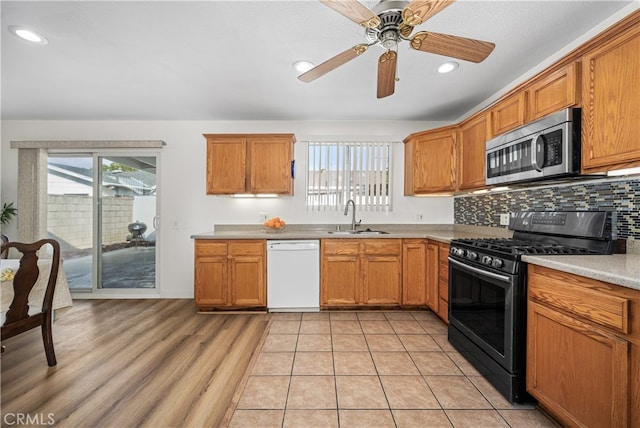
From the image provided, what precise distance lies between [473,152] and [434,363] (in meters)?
2.11

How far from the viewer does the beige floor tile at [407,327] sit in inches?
106

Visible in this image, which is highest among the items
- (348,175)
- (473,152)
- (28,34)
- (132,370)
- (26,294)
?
(28,34)

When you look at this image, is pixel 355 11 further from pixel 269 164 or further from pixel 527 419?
pixel 527 419

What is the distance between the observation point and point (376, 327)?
2.78m

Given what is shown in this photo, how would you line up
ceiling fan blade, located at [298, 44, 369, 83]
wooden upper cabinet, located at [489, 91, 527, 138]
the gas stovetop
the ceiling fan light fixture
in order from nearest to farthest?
ceiling fan blade, located at [298, 44, 369, 83]
the gas stovetop
wooden upper cabinet, located at [489, 91, 527, 138]
the ceiling fan light fixture

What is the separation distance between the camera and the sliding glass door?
3785 millimetres

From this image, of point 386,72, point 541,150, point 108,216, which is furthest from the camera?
point 108,216

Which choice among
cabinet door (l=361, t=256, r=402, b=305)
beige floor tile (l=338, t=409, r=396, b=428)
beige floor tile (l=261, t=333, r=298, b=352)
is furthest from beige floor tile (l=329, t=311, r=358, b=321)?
beige floor tile (l=338, t=409, r=396, b=428)

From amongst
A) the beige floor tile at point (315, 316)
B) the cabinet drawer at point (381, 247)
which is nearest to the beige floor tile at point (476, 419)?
the beige floor tile at point (315, 316)

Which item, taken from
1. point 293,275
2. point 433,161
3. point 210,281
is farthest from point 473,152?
point 210,281

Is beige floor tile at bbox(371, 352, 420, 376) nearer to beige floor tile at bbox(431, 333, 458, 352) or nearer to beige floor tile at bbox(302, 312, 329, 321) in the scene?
beige floor tile at bbox(431, 333, 458, 352)

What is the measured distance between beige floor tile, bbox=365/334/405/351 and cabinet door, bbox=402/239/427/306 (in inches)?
28.1

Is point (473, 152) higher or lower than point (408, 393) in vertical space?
higher

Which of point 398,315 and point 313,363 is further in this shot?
point 398,315
